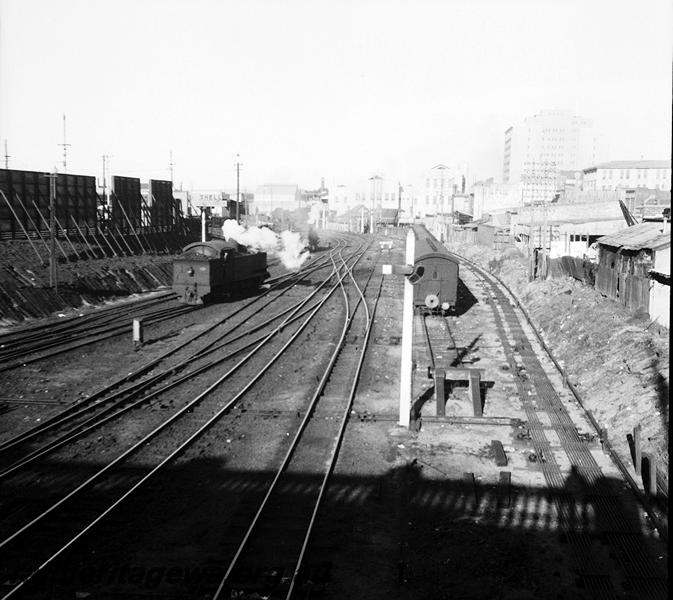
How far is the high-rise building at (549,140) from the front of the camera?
138125mm

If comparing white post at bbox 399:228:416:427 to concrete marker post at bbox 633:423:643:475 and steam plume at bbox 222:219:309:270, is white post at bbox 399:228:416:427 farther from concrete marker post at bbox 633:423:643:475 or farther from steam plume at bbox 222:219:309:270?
steam plume at bbox 222:219:309:270

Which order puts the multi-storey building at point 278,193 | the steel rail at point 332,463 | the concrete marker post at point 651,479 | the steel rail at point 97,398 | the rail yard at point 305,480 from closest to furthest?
1. the steel rail at point 332,463
2. the rail yard at point 305,480
3. the concrete marker post at point 651,479
4. the steel rail at point 97,398
5. the multi-storey building at point 278,193

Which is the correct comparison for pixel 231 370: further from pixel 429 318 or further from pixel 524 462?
pixel 429 318

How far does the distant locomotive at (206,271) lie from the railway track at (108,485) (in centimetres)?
1126

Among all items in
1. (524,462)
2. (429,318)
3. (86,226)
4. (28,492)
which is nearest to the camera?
(28,492)

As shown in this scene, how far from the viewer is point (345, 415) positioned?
13.1m

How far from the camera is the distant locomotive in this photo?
25.8 m

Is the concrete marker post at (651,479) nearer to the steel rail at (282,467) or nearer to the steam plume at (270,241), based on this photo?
the steel rail at (282,467)

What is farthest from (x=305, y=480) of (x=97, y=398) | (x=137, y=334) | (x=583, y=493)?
(x=137, y=334)

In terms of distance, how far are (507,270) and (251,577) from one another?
35098 millimetres

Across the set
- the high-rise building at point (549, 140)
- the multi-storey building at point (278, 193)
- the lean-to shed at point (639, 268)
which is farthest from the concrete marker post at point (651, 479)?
the multi-storey building at point (278, 193)

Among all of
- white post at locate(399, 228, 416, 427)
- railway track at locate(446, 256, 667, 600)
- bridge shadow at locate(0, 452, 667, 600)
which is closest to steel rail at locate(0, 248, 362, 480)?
bridge shadow at locate(0, 452, 667, 600)

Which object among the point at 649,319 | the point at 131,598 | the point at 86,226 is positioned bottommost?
the point at 131,598

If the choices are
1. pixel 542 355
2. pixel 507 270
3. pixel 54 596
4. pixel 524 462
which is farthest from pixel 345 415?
pixel 507 270
